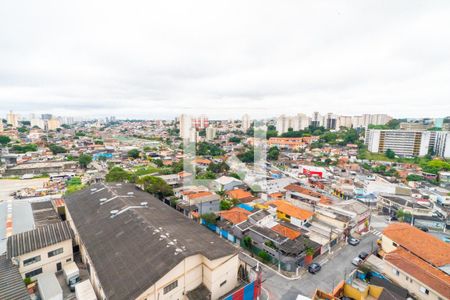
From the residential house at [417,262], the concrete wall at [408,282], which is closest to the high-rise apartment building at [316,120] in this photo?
the residential house at [417,262]

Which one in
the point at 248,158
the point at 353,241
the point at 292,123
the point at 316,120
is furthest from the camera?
the point at 316,120

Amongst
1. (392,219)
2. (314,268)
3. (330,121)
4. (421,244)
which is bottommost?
(392,219)

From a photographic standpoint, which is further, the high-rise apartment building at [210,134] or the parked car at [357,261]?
the high-rise apartment building at [210,134]

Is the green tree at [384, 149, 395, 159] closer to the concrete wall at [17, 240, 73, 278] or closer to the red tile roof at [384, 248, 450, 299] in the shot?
the red tile roof at [384, 248, 450, 299]

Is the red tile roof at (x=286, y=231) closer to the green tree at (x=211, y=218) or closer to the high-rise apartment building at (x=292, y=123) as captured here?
the green tree at (x=211, y=218)

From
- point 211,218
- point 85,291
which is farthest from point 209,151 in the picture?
point 85,291

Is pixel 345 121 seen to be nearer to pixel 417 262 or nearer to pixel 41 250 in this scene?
pixel 417 262

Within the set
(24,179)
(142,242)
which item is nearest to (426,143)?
(142,242)
